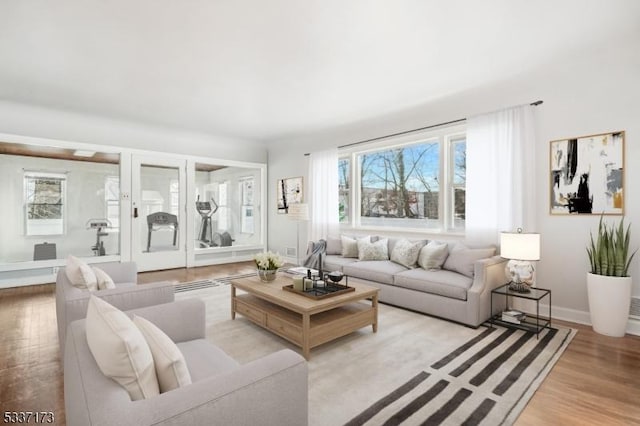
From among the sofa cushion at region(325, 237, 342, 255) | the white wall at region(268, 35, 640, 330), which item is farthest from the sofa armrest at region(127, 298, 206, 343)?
the white wall at region(268, 35, 640, 330)

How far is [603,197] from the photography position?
318cm

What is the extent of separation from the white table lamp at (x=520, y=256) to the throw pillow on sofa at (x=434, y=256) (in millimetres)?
728

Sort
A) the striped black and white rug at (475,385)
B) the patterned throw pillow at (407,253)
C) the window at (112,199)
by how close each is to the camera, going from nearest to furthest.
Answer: the striped black and white rug at (475,385) < the patterned throw pillow at (407,253) < the window at (112,199)

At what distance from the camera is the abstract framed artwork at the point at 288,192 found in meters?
6.77

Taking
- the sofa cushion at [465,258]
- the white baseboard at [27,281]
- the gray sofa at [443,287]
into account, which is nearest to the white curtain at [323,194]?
the gray sofa at [443,287]

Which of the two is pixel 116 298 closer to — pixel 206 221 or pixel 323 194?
pixel 323 194

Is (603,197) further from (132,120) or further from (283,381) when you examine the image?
(132,120)

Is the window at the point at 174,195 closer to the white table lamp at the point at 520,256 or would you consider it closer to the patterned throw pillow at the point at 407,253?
the patterned throw pillow at the point at 407,253

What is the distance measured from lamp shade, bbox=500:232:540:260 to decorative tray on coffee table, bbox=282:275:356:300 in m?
1.61

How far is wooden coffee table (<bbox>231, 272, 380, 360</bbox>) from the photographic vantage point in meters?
2.55

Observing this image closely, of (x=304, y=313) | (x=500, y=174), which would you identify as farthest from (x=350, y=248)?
(x=304, y=313)

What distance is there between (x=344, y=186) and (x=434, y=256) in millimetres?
2551

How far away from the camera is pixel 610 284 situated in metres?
2.88

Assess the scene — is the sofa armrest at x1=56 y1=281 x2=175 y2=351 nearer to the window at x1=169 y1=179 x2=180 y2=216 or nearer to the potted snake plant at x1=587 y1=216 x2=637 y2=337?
the potted snake plant at x1=587 y1=216 x2=637 y2=337
